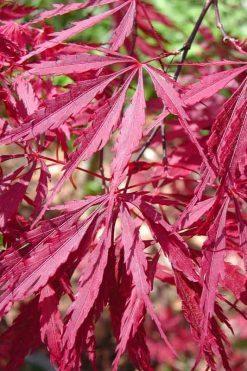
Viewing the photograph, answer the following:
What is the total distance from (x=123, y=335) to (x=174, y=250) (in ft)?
0.45

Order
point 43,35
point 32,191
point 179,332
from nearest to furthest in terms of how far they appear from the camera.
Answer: point 43,35
point 179,332
point 32,191

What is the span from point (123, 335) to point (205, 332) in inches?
4.8

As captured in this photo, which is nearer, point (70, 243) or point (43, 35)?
point (70, 243)

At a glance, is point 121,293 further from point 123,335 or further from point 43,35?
point 43,35

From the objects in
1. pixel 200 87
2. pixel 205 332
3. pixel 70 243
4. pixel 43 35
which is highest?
pixel 43 35

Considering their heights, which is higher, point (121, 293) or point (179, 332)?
point (121, 293)

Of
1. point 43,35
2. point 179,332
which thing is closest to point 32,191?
point 179,332

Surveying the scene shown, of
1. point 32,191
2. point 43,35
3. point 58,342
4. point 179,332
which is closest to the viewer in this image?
point 58,342

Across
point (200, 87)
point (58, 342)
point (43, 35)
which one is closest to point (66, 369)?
point (58, 342)

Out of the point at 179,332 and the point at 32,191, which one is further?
the point at 32,191

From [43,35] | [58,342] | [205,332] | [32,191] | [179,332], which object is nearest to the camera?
[205,332]

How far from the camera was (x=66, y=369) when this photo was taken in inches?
27.5

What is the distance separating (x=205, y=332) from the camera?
61cm

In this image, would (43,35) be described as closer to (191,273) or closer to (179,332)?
(191,273)
